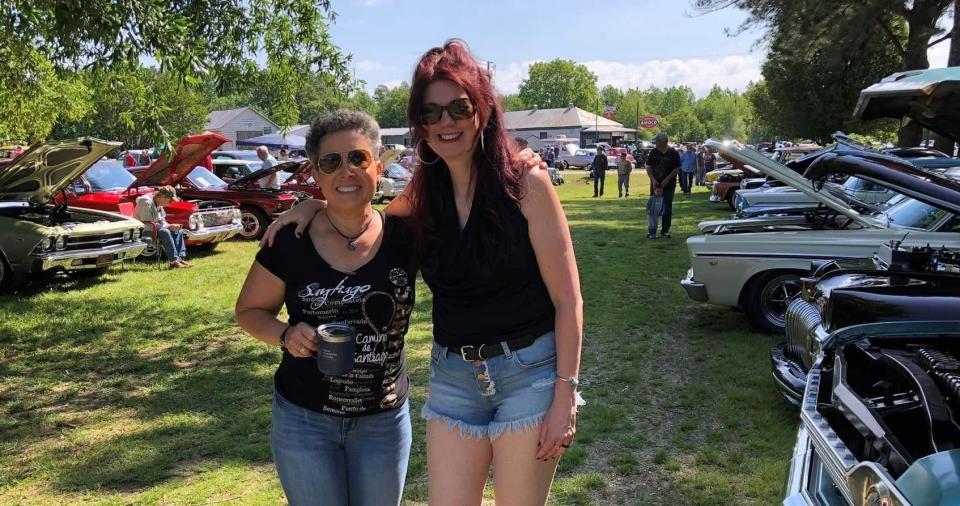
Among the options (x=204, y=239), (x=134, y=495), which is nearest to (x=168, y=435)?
(x=134, y=495)

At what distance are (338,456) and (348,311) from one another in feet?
1.63

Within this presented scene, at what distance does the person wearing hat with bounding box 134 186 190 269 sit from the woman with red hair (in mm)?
9927

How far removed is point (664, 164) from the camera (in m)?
12.8

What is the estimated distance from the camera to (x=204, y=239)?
12094mm

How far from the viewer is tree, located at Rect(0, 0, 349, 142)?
5332 millimetres

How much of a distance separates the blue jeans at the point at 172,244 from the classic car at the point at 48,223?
1134mm

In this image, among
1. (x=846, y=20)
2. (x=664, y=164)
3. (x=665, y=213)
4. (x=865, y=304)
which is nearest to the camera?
(x=865, y=304)

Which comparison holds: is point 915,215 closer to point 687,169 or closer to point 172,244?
point 172,244

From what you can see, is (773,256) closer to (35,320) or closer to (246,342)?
(246,342)

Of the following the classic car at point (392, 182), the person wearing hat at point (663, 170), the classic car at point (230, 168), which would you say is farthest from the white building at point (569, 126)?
the person wearing hat at point (663, 170)

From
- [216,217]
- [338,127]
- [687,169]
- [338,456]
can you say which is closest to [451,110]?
[338,127]

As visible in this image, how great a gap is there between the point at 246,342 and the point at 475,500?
5208 mm

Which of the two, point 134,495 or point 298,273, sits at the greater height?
point 298,273

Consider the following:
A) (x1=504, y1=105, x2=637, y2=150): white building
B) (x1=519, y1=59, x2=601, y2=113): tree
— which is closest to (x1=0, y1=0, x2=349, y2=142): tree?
(x1=504, y1=105, x2=637, y2=150): white building
